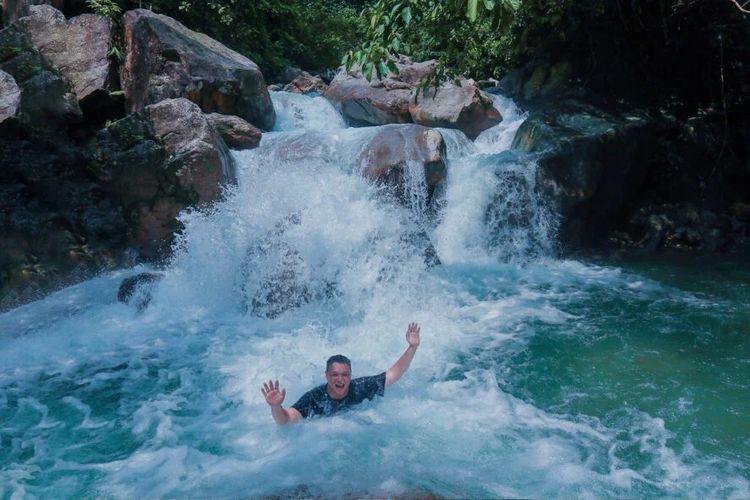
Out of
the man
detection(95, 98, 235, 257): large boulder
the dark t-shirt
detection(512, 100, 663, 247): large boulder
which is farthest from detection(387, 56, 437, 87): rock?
the dark t-shirt

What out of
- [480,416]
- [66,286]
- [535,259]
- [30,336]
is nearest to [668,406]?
[480,416]

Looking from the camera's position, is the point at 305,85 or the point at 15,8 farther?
the point at 305,85

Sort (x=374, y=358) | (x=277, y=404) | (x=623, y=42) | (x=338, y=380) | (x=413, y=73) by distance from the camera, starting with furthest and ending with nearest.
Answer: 1. (x=413, y=73)
2. (x=623, y=42)
3. (x=374, y=358)
4. (x=338, y=380)
5. (x=277, y=404)

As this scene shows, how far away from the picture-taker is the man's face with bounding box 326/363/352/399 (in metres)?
4.13

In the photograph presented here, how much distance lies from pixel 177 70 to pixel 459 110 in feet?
15.7

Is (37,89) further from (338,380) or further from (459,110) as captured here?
(338,380)

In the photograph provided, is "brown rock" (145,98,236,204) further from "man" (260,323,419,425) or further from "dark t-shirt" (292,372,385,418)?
"dark t-shirt" (292,372,385,418)

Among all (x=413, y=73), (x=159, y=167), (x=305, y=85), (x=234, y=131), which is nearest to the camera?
(x=159, y=167)

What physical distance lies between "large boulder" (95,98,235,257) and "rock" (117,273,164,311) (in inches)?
40.5

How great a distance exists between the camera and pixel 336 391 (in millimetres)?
4250

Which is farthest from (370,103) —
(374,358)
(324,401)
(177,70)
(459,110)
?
(324,401)

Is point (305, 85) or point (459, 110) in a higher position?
point (305, 85)

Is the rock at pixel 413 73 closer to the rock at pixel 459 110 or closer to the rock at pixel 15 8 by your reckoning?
the rock at pixel 459 110

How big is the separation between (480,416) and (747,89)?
8.63 meters
